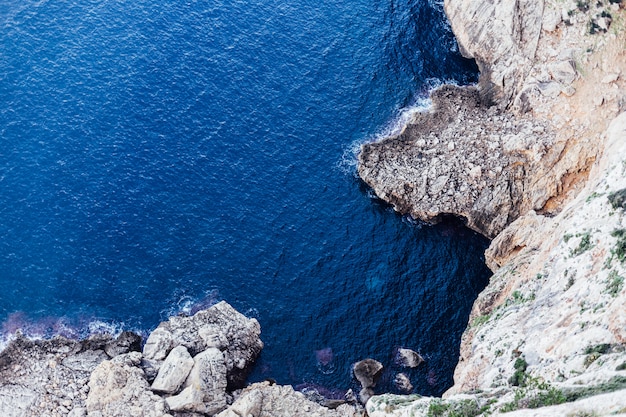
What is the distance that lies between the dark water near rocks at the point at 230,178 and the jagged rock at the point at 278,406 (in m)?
3.39

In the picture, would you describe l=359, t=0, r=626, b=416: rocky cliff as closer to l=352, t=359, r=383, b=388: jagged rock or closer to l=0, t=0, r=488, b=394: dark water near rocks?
l=0, t=0, r=488, b=394: dark water near rocks

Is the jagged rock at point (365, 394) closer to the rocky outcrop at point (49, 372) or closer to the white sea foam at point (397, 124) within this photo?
the rocky outcrop at point (49, 372)

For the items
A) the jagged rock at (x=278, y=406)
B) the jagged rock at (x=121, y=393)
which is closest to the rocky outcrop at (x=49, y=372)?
the jagged rock at (x=121, y=393)

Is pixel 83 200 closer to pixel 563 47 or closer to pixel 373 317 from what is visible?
pixel 373 317

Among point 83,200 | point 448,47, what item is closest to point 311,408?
point 83,200

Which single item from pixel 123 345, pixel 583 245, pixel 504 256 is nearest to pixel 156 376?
pixel 123 345

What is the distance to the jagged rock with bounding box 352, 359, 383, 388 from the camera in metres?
77.1

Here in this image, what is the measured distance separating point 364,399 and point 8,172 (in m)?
54.4

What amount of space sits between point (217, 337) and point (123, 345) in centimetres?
1042

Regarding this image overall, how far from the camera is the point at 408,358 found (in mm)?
78875

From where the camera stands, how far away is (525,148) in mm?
90125

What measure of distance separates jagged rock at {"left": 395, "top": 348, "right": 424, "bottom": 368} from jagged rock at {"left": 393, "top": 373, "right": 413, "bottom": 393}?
4.67ft

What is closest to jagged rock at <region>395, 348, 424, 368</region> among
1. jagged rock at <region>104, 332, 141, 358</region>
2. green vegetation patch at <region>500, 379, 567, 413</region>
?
green vegetation patch at <region>500, 379, 567, 413</region>

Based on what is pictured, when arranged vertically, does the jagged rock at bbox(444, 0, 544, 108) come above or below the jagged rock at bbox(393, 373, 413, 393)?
above
